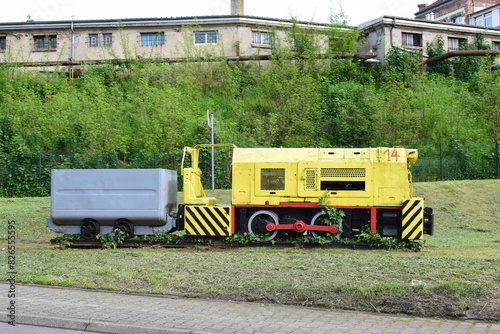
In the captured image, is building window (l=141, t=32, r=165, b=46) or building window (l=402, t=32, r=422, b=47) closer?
building window (l=141, t=32, r=165, b=46)

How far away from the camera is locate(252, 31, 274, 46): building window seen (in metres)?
41.6

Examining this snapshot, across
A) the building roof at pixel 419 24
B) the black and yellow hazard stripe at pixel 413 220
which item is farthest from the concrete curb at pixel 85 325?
the building roof at pixel 419 24

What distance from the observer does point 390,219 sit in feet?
46.2

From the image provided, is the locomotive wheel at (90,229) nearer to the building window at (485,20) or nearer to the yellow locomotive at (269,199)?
the yellow locomotive at (269,199)

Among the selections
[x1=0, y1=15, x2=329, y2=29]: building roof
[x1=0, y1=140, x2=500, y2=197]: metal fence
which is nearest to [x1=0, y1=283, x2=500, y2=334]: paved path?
[x1=0, y1=140, x2=500, y2=197]: metal fence

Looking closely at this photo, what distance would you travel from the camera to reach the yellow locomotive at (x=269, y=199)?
46.2 ft

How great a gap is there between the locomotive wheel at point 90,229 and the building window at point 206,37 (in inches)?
1128

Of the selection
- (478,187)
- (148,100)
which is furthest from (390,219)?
(148,100)

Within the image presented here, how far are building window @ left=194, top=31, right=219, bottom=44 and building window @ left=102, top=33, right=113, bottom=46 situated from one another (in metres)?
6.48

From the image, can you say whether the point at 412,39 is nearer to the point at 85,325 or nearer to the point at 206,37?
the point at 206,37

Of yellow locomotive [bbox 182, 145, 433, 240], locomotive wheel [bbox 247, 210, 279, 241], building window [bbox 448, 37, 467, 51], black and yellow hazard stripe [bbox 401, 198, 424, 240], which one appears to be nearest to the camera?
black and yellow hazard stripe [bbox 401, 198, 424, 240]

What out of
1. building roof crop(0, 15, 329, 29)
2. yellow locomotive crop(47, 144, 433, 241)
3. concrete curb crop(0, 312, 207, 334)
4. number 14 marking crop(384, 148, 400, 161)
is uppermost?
building roof crop(0, 15, 329, 29)

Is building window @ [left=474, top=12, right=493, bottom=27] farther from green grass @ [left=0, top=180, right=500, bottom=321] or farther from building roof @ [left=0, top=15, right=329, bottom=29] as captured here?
green grass @ [left=0, top=180, right=500, bottom=321]

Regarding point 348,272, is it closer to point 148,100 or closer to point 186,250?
point 186,250
